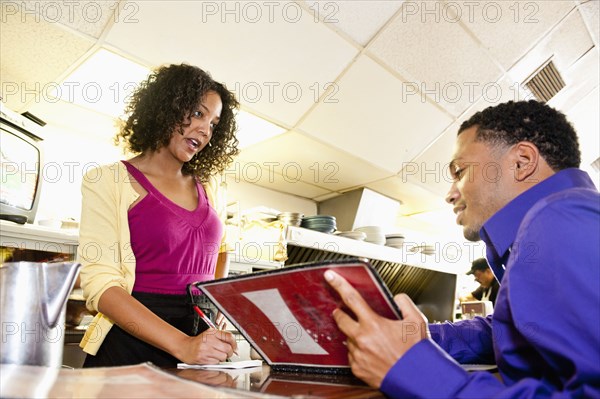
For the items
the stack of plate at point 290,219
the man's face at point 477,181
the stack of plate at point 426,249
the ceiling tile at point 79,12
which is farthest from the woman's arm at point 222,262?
the stack of plate at point 426,249

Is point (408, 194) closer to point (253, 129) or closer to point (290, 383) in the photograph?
point (253, 129)

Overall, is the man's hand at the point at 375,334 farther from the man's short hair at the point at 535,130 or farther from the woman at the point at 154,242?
the man's short hair at the point at 535,130

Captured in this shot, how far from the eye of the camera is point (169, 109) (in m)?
1.77

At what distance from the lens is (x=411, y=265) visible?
481 centimetres

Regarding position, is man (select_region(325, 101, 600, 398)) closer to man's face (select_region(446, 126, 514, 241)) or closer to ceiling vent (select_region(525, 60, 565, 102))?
man's face (select_region(446, 126, 514, 241))

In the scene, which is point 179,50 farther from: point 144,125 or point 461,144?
point 461,144

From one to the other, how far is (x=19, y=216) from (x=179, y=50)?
117 centimetres

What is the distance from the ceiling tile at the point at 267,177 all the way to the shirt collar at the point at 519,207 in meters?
2.84

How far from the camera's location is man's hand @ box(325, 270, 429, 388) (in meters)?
0.79

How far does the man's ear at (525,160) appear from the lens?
123cm

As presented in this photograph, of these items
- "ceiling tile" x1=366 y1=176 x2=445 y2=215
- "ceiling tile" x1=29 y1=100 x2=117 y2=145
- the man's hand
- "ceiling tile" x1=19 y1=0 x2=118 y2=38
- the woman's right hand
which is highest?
"ceiling tile" x1=19 y1=0 x2=118 y2=38

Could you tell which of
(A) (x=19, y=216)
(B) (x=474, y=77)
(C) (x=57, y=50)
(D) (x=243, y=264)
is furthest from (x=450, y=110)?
(A) (x=19, y=216)

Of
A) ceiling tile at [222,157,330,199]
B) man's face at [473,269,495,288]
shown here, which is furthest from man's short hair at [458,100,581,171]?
man's face at [473,269,495,288]

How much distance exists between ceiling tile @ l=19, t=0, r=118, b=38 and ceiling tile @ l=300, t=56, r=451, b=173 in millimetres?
1480
